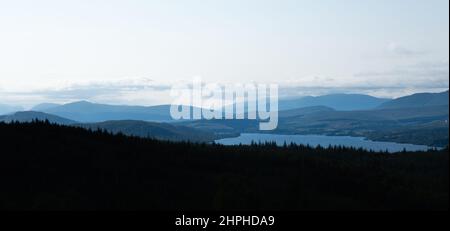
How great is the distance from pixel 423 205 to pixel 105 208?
96.8 m

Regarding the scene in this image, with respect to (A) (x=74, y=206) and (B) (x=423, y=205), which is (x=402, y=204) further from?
(A) (x=74, y=206)

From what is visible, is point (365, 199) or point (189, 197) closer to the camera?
point (189, 197)

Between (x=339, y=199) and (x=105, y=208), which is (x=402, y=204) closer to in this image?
(x=339, y=199)

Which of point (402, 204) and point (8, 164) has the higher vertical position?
point (8, 164)

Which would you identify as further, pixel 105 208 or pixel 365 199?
pixel 365 199
